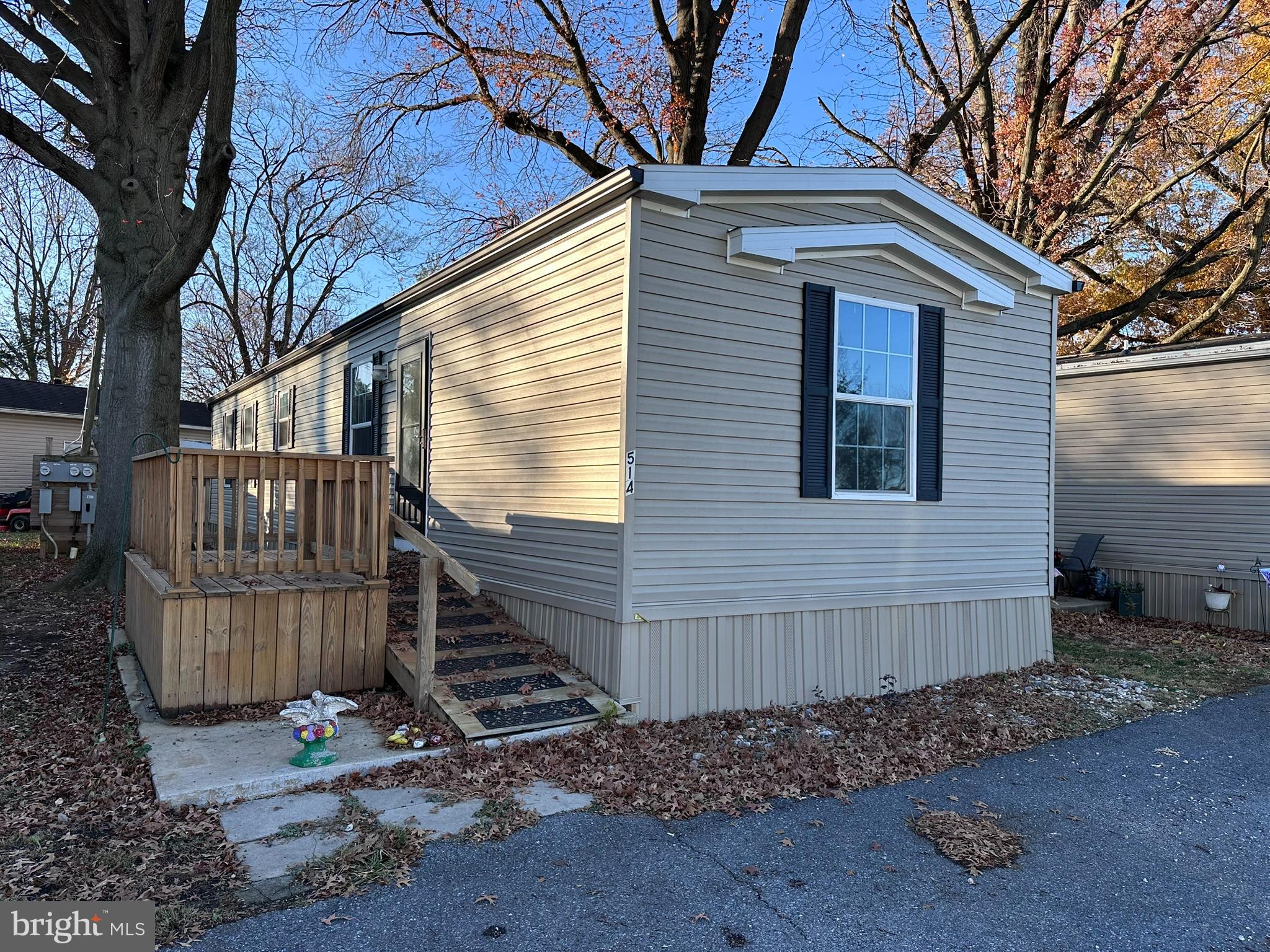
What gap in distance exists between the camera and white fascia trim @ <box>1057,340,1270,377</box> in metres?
9.78

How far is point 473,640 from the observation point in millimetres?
6004

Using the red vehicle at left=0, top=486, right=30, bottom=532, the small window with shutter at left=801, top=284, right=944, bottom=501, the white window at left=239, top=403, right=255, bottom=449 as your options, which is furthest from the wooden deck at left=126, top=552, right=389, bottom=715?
the red vehicle at left=0, top=486, right=30, bottom=532

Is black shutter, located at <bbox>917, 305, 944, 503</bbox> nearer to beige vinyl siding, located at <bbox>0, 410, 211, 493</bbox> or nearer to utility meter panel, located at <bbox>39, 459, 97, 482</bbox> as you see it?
utility meter panel, located at <bbox>39, 459, 97, 482</bbox>

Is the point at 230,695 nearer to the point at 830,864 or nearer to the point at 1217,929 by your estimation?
the point at 830,864

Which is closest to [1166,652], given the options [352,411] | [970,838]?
[970,838]

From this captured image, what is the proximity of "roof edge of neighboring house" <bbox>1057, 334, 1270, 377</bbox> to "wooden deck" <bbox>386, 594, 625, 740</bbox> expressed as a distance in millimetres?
9359

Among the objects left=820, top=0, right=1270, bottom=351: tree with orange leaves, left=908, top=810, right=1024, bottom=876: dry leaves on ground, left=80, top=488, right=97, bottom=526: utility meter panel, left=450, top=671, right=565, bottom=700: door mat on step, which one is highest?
left=820, top=0, right=1270, bottom=351: tree with orange leaves

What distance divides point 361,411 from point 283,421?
4075 millimetres

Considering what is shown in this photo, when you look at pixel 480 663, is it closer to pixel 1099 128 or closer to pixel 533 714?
pixel 533 714

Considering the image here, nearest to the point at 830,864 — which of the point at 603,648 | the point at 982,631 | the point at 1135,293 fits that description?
the point at 603,648

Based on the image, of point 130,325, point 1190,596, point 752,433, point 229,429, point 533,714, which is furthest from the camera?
point 229,429

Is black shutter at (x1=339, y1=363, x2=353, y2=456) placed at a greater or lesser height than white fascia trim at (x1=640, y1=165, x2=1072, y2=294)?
lesser

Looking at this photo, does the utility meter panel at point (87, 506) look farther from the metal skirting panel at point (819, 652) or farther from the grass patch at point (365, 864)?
the grass patch at point (365, 864)

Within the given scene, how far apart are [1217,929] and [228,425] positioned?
18464 mm
